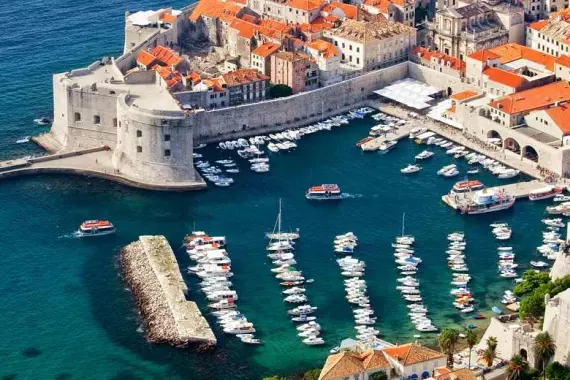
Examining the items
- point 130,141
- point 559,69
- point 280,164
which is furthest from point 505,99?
point 130,141

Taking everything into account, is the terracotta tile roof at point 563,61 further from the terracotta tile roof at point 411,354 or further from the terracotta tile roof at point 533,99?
the terracotta tile roof at point 411,354

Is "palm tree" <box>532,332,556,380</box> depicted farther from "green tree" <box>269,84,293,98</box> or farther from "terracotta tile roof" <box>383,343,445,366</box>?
"green tree" <box>269,84,293,98</box>

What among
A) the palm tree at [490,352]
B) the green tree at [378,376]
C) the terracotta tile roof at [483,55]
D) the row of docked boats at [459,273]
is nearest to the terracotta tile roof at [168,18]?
the terracotta tile roof at [483,55]

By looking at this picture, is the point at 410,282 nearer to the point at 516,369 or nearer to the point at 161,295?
the point at 161,295

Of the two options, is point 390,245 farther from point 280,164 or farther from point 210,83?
point 210,83

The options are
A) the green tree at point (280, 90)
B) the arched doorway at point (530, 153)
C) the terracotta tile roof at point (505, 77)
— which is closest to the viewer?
the arched doorway at point (530, 153)

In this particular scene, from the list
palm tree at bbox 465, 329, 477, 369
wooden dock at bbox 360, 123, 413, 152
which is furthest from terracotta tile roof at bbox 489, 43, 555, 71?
palm tree at bbox 465, 329, 477, 369
